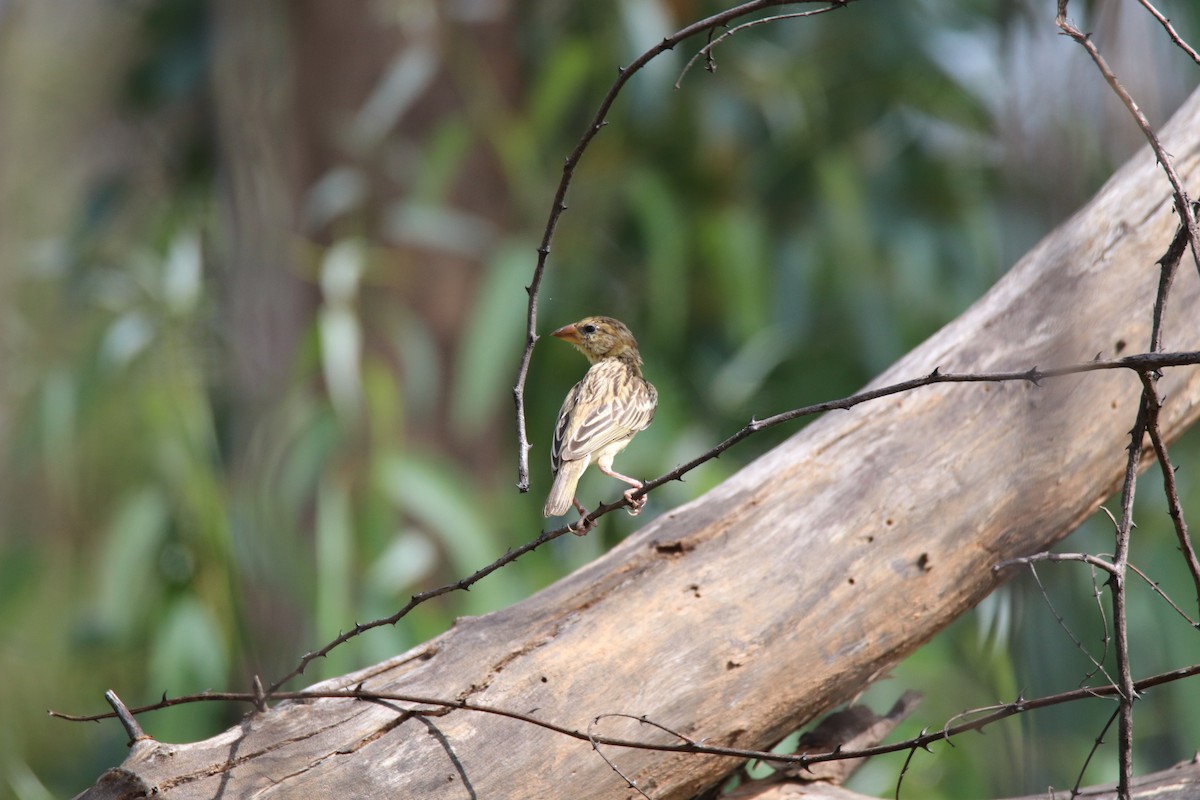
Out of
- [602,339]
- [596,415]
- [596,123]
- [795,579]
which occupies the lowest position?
[795,579]

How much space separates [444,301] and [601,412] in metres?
3.62

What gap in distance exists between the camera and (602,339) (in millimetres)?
2400

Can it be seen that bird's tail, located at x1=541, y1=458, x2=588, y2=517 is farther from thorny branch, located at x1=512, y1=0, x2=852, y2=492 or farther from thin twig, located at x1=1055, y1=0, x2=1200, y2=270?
thin twig, located at x1=1055, y1=0, x2=1200, y2=270

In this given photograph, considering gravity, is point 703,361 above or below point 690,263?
below

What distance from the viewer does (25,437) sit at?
513cm

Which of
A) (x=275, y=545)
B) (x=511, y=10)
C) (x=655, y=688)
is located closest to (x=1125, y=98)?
(x=655, y=688)

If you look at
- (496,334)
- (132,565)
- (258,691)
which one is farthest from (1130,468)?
(132,565)

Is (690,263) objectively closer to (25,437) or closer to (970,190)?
(970,190)

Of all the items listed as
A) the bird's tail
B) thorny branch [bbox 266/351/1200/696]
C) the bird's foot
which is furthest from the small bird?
thorny branch [bbox 266/351/1200/696]

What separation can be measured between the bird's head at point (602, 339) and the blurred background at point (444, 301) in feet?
5.64

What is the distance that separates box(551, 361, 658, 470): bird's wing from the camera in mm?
2111

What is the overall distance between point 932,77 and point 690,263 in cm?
168

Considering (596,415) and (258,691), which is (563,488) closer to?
(596,415)

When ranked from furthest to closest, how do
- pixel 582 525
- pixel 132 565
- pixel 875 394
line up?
pixel 132 565 → pixel 582 525 → pixel 875 394
